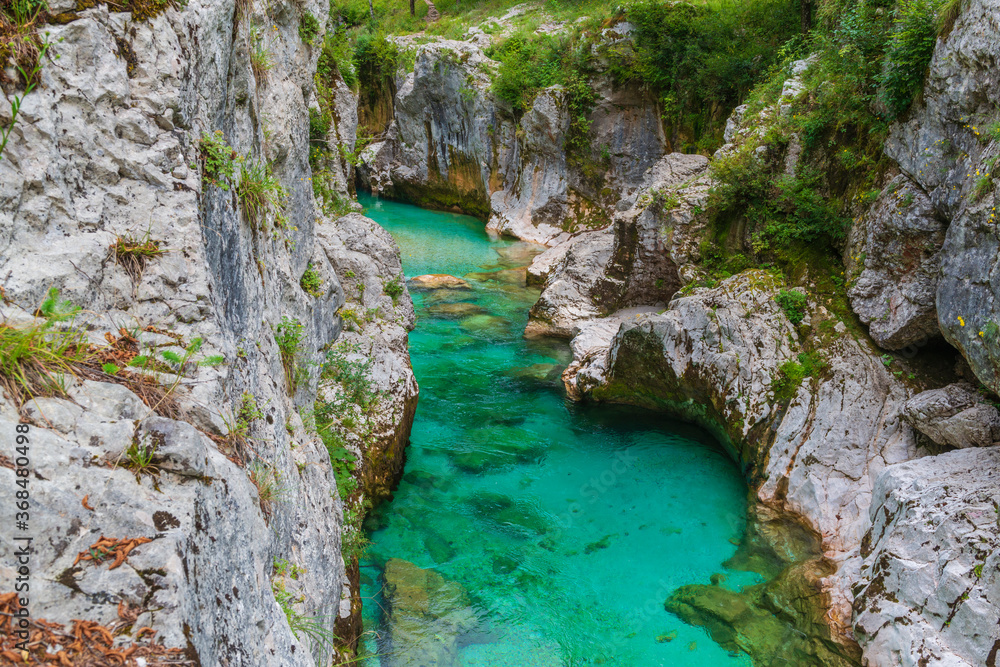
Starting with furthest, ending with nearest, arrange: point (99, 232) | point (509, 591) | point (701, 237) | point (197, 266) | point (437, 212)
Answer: point (437, 212)
point (701, 237)
point (509, 591)
point (197, 266)
point (99, 232)

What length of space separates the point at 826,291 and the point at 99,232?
10.1 metres

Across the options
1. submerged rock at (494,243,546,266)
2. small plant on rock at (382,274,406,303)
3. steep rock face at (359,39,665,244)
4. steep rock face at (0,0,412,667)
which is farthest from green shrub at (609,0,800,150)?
steep rock face at (0,0,412,667)

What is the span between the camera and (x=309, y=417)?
6.30m

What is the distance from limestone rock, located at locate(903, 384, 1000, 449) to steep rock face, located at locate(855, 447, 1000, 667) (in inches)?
9.3

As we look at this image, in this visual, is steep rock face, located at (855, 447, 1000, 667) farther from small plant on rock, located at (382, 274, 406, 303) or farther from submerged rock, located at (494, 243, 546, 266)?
submerged rock, located at (494, 243, 546, 266)

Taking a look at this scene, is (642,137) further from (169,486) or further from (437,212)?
(169,486)

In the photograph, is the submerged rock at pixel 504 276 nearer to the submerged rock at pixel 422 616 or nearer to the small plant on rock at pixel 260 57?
the submerged rock at pixel 422 616

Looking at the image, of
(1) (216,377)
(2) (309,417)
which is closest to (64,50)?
(1) (216,377)

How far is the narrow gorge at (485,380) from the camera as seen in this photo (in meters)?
3.02

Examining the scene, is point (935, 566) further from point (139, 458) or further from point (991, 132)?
point (139, 458)

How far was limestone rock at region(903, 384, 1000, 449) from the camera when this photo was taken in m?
7.22

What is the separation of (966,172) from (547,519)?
715cm

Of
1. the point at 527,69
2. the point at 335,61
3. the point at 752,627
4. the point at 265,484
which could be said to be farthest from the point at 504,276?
the point at 265,484

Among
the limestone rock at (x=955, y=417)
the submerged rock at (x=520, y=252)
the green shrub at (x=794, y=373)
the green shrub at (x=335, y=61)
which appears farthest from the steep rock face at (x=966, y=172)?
the submerged rock at (x=520, y=252)
